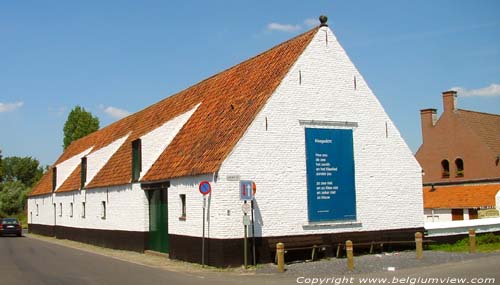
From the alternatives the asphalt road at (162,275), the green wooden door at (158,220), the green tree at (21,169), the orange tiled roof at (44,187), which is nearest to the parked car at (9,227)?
the orange tiled roof at (44,187)

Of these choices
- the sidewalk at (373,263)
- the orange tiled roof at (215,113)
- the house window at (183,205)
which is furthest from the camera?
the house window at (183,205)

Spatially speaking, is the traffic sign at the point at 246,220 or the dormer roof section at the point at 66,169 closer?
the traffic sign at the point at 246,220

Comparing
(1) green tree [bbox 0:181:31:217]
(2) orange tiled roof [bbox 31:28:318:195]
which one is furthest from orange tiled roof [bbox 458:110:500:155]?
(1) green tree [bbox 0:181:31:217]

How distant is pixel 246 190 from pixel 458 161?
84.6ft

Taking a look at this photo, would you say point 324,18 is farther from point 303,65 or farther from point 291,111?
point 291,111

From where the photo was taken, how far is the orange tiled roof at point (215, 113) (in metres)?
18.8

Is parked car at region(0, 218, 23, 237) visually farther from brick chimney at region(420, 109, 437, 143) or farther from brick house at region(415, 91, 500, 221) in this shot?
brick chimney at region(420, 109, 437, 143)

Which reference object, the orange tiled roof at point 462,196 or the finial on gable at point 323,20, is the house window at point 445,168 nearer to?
the orange tiled roof at point 462,196

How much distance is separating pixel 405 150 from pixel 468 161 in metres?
18.4

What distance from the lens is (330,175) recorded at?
19484mm

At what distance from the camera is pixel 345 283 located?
1339 centimetres

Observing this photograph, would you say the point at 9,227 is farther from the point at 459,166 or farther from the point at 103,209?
the point at 459,166

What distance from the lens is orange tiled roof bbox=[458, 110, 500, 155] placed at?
122 ft

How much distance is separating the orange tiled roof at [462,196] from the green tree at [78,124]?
4307 cm
